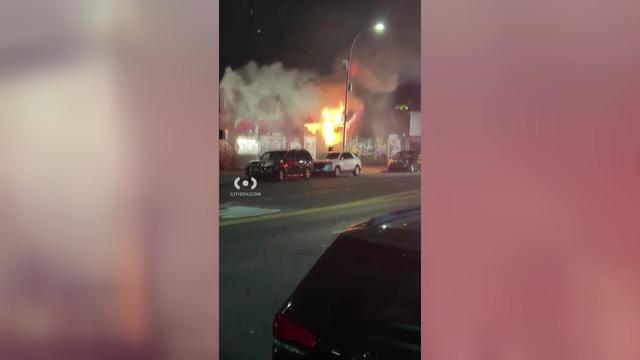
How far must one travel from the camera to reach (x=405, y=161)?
1.73 meters

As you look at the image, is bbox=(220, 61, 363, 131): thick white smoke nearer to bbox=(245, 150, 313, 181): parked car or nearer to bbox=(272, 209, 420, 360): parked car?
bbox=(245, 150, 313, 181): parked car

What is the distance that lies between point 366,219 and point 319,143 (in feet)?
1.15

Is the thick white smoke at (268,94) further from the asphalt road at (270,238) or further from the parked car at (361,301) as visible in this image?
the parked car at (361,301)

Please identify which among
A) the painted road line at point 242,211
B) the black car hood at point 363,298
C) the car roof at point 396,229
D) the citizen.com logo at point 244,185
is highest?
the citizen.com logo at point 244,185

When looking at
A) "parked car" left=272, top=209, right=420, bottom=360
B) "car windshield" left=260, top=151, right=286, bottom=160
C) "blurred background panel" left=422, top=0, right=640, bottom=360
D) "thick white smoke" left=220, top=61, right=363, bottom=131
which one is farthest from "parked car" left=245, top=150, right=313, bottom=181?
"blurred background panel" left=422, top=0, right=640, bottom=360

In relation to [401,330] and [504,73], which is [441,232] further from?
[504,73]

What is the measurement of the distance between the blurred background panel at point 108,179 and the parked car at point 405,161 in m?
0.72

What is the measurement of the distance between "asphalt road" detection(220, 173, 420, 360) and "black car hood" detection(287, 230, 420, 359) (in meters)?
0.07

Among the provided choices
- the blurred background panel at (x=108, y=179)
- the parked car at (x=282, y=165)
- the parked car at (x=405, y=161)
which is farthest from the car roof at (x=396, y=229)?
the blurred background panel at (x=108, y=179)

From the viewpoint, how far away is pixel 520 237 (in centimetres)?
167

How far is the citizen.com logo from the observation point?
180 centimetres

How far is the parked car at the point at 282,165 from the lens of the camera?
5.85 feet

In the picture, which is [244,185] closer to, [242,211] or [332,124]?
[242,211]

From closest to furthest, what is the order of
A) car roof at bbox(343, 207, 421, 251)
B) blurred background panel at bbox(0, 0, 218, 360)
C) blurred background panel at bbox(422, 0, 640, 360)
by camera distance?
1. blurred background panel at bbox(422, 0, 640, 360)
2. car roof at bbox(343, 207, 421, 251)
3. blurred background panel at bbox(0, 0, 218, 360)
